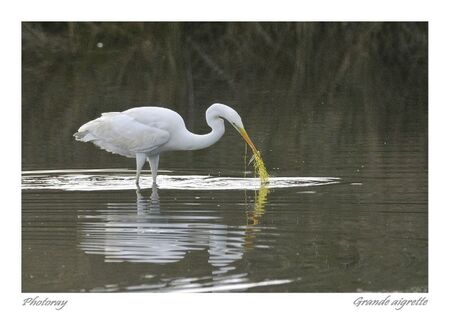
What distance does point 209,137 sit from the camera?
628 inches

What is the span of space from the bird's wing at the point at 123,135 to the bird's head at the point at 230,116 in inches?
26.2

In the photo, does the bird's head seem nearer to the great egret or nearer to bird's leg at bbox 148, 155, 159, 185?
the great egret

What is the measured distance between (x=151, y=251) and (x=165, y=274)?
Result: 0.98 metres

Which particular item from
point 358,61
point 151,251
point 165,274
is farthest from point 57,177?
point 358,61

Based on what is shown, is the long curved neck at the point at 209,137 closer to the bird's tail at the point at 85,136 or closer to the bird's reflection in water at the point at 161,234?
the bird's tail at the point at 85,136

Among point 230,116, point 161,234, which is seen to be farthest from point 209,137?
point 161,234

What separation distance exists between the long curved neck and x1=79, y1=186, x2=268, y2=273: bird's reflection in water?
200cm

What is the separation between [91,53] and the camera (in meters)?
31.8

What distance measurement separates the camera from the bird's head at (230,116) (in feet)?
49.5

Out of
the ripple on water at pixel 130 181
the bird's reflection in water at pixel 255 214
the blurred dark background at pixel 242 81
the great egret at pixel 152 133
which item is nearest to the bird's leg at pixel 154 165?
the great egret at pixel 152 133

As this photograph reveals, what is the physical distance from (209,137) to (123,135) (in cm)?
114

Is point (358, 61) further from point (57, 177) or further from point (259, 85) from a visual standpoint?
point (57, 177)

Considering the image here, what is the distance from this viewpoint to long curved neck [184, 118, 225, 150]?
15.8m

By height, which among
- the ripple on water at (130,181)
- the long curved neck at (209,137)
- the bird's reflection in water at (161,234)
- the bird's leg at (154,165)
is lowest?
the bird's reflection in water at (161,234)
